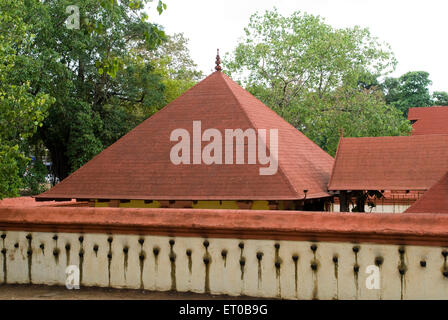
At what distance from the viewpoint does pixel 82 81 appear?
2991 cm

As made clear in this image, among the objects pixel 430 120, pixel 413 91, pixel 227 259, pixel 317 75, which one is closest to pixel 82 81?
pixel 317 75

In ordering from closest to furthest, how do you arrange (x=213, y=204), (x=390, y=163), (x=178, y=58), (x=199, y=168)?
(x=213, y=204), (x=199, y=168), (x=390, y=163), (x=178, y=58)

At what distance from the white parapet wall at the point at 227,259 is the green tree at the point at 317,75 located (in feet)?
84.9

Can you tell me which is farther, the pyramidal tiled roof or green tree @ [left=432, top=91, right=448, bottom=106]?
green tree @ [left=432, top=91, right=448, bottom=106]

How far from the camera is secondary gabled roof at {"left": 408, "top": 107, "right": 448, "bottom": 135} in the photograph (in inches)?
1938

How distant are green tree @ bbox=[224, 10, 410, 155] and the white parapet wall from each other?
25874 mm

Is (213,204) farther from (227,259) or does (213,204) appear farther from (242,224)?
(242,224)

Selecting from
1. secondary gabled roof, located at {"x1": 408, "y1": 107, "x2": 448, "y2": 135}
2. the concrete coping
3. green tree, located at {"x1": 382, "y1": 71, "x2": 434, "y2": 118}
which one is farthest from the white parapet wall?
green tree, located at {"x1": 382, "y1": 71, "x2": 434, "y2": 118}

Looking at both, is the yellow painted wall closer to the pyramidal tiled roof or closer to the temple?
the temple

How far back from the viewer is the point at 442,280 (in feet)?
Answer: 18.0

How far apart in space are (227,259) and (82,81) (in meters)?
25.8

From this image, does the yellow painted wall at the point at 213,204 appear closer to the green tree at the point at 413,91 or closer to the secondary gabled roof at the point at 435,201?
the secondary gabled roof at the point at 435,201
